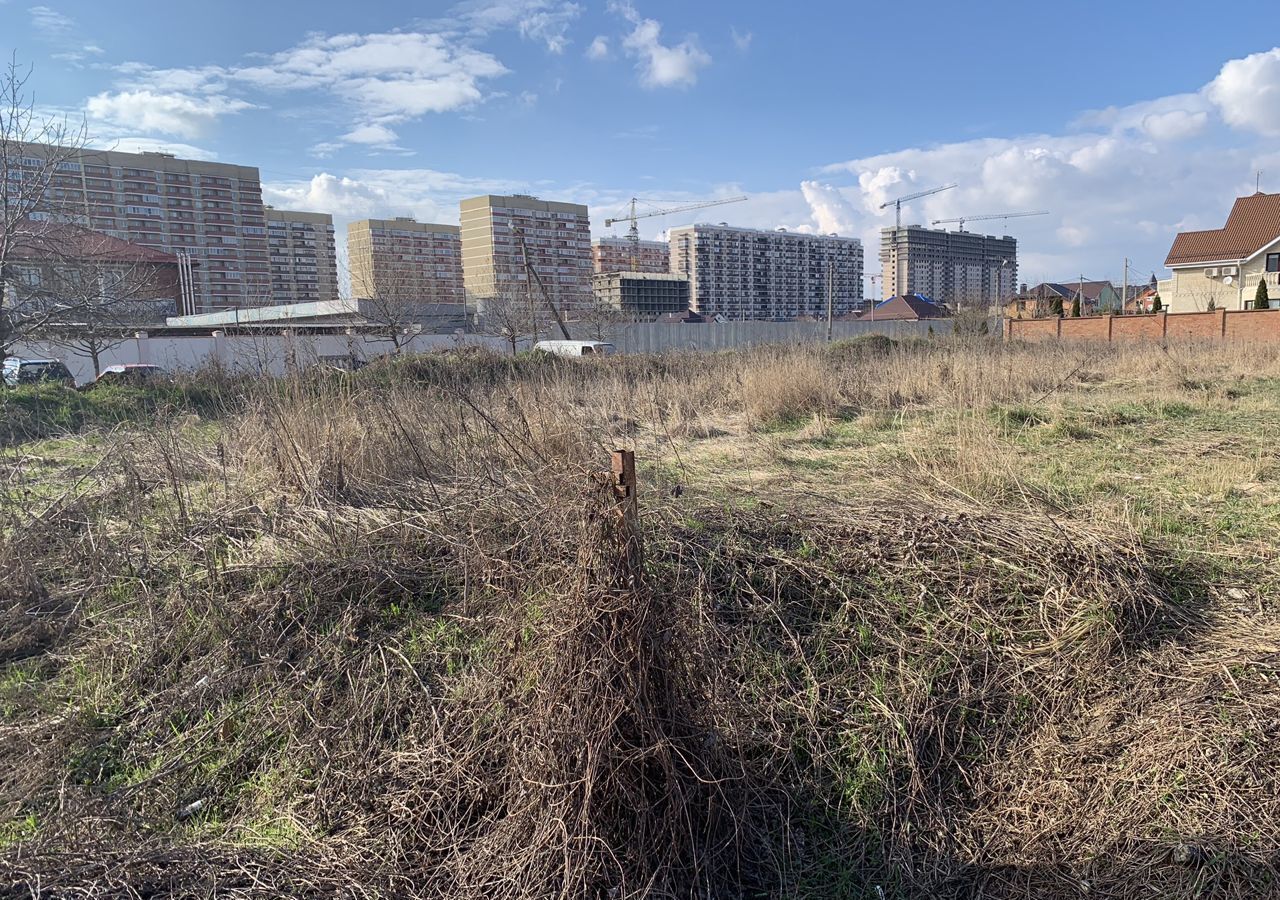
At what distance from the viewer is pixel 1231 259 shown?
102 ft

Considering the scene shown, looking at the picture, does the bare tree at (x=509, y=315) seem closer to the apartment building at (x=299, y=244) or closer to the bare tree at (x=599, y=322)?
the bare tree at (x=599, y=322)

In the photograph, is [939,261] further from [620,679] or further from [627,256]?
[620,679]

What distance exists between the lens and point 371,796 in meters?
2.55

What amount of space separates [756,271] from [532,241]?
119 feet

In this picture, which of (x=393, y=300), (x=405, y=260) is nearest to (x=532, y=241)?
(x=405, y=260)

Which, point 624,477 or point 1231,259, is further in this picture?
point 1231,259

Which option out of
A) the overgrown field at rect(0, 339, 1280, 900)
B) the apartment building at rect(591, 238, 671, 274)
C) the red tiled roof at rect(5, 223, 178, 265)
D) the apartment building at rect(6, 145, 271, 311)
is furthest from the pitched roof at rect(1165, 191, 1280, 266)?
the apartment building at rect(591, 238, 671, 274)

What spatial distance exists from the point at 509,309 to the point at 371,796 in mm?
25974

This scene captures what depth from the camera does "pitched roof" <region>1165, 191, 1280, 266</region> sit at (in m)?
31.0

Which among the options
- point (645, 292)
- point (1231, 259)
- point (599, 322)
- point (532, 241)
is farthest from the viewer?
point (645, 292)

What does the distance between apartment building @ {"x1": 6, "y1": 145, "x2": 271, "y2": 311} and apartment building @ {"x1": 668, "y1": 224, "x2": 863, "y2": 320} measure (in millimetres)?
43322

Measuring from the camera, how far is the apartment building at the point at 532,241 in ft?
148

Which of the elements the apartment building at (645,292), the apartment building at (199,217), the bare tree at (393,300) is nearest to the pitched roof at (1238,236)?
the apartment building at (645,292)

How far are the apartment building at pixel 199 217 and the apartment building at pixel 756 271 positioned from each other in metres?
43.3
